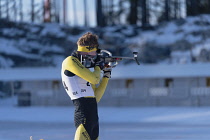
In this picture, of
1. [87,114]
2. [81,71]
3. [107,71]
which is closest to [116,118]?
[107,71]

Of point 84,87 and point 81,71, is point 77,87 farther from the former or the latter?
point 81,71

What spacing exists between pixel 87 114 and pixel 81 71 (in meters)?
0.47

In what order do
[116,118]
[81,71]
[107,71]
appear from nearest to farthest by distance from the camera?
[81,71], [107,71], [116,118]

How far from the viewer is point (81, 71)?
4.78m

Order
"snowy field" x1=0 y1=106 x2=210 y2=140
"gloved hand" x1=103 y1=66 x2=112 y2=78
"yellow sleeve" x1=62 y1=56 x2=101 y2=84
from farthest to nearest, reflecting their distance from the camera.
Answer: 1. "snowy field" x1=0 y1=106 x2=210 y2=140
2. "gloved hand" x1=103 y1=66 x2=112 y2=78
3. "yellow sleeve" x1=62 y1=56 x2=101 y2=84

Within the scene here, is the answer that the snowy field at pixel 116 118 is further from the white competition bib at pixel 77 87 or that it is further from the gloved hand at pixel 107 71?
the white competition bib at pixel 77 87

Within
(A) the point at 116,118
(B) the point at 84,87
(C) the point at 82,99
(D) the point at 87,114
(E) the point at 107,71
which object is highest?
(E) the point at 107,71

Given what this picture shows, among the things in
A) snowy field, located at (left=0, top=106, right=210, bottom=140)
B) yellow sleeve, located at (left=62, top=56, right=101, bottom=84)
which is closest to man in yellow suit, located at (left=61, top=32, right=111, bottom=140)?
yellow sleeve, located at (left=62, top=56, right=101, bottom=84)

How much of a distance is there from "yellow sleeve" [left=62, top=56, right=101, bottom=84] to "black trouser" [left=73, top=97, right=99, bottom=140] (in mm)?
272

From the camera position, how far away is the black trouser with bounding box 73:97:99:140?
4.93 meters

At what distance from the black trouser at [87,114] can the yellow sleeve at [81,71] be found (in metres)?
0.27

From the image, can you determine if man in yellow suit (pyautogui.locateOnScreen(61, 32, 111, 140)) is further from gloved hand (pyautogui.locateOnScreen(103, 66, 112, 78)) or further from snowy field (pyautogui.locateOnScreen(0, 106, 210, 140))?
snowy field (pyautogui.locateOnScreen(0, 106, 210, 140))

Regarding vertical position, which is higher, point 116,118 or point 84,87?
point 84,87

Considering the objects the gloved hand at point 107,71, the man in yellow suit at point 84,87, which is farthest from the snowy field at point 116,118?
the man in yellow suit at point 84,87
